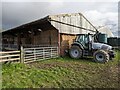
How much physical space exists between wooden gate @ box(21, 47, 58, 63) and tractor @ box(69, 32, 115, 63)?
1.66 m

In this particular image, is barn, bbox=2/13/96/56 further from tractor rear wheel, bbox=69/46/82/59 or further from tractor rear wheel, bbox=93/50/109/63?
tractor rear wheel, bbox=93/50/109/63

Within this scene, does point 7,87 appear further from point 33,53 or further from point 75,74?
point 33,53

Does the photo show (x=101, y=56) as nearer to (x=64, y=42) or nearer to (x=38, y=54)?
(x=38, y=54)

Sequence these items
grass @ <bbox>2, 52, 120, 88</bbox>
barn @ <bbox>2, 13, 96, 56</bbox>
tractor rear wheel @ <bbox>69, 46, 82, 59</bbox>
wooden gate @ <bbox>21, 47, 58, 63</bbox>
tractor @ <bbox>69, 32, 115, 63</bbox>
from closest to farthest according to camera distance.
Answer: grass @ <bbox>2, 52, 120, 88</bbox> < wooden gate @ <bbox>21, 47, 58, 63</bbox> < tractor @ <bbox>69, 32, 115, 63</bbox> < tractor rear wheel @ <bbox>69, 46, 82, 59</bbox> < barn @ <bbox>2, 13, 96, 56</bbox>

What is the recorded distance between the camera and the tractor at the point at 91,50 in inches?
619

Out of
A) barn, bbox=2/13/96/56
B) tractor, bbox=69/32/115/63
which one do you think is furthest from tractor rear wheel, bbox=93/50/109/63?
barn, bbox=2/13/96/56

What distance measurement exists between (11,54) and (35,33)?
8.75 metres

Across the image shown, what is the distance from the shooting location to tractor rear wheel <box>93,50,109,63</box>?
15.5m

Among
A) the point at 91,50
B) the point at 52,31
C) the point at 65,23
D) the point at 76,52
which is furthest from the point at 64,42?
the point at 91,50

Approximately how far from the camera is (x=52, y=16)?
1827 cm

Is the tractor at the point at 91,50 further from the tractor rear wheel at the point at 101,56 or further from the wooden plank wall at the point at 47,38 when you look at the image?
the wooden plank wall at the point at 47,38

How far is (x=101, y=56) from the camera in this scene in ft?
51.7

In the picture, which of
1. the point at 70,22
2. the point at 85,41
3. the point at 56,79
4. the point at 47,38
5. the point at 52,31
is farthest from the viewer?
the point at 70,22

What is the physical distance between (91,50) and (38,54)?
458cm
